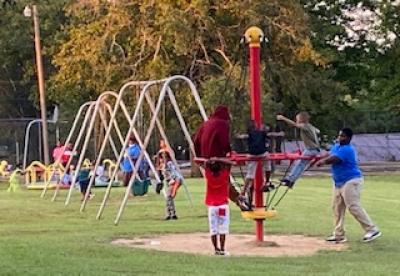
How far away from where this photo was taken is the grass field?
11.3 meters

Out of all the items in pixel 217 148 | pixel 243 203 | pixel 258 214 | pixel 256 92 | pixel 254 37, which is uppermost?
pixel 254 37

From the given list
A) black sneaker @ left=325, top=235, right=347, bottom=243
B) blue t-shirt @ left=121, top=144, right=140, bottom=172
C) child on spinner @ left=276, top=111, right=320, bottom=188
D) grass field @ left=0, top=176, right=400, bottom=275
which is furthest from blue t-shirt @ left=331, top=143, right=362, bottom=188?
blue t-shirt @ left=121, top=144, right=140, bottom=172

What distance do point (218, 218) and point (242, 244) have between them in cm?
173

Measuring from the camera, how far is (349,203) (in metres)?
14.8

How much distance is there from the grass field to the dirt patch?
480 mm

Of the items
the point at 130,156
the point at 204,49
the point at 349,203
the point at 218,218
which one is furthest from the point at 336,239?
the point at 204,49

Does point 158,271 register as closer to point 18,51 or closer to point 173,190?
point 173,190

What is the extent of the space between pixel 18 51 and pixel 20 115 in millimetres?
6544

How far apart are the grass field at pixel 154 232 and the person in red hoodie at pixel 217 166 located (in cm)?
74

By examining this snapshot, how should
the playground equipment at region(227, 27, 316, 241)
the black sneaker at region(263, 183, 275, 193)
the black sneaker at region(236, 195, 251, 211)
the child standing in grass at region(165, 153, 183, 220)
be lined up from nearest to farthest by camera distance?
1. the black sneaker at region(236, 195, 251, 211)
2. the playground equipment at region(227, 27, 316, 241)
3. the black sneaker at region(263, 183, 275, 193)
4. the child standing in grass at region(165, 153, 183, 220)

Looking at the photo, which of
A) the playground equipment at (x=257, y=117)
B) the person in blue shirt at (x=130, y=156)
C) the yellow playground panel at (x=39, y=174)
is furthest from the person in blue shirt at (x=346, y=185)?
the yellow playground panel at (x=39, y=174)

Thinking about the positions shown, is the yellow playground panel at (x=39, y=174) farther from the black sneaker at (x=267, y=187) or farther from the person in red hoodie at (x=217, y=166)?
the person in red hoodie at (x=217, y=166)

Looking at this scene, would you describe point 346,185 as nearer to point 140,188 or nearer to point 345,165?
point 345,165

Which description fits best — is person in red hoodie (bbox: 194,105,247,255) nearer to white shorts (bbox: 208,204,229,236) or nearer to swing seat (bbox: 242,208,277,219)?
white shorts (bbox: 208,204,229,236)
